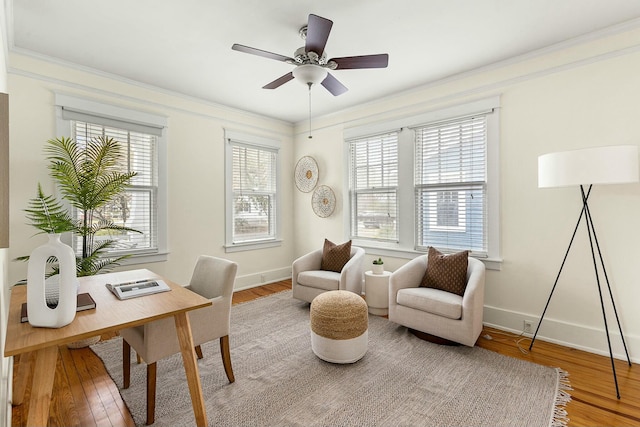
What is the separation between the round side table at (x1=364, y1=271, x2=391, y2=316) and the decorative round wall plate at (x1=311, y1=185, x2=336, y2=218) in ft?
5.02

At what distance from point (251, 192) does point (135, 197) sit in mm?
1647

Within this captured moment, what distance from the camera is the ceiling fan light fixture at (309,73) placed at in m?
2.46

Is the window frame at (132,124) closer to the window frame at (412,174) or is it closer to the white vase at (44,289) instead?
the white vase at (44,289)

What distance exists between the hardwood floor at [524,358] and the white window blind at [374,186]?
185 cm

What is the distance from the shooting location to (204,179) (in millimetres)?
4234

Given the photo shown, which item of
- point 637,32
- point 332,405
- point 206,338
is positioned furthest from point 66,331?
point 637,32

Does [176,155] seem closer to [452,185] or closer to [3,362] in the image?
[3,362]

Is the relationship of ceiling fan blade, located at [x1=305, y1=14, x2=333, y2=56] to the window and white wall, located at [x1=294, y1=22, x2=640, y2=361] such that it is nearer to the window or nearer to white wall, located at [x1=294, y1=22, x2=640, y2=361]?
white wall, located at [x1=294, y1=22, x2=640, y2=361]

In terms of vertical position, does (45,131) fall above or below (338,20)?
below

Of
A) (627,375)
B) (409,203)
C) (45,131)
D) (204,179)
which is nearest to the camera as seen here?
(627,375)

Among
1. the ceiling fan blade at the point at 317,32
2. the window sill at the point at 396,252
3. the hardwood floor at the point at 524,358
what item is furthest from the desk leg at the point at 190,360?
the window sill at the point at 396,252

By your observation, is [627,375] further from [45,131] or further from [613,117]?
[45,131]

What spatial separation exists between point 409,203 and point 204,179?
2.77m

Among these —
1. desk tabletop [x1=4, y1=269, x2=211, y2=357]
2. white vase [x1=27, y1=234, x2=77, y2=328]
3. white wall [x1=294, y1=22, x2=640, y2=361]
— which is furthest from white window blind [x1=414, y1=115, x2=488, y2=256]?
white vase [x1=27, y1=234, x2=77, y2=328]
